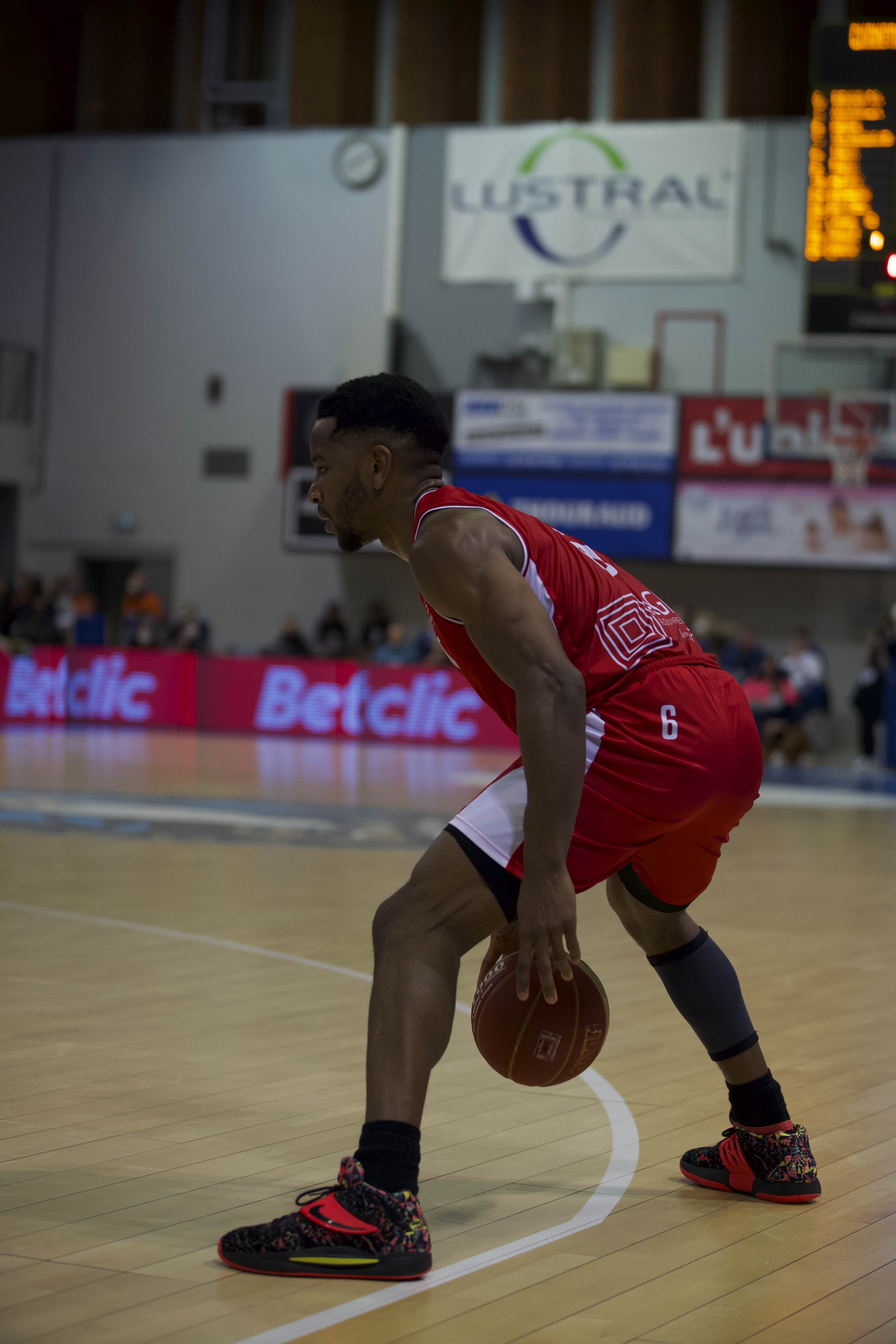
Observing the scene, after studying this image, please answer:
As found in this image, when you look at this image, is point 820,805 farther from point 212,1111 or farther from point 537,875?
point 537,875

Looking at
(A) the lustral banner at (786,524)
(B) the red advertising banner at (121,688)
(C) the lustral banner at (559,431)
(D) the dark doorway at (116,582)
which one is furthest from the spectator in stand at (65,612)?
(A) the lustral banner at (786,524)

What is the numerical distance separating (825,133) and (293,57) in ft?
43.8

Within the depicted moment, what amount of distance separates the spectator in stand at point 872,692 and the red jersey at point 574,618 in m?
18.1

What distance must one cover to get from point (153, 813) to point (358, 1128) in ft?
25.7

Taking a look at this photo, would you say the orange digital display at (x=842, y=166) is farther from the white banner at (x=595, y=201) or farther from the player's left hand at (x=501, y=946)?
the player's left hand at (x=501, y=946)

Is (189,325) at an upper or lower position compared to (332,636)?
upper

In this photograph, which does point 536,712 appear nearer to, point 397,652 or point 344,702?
point 344,702

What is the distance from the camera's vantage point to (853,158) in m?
16.7

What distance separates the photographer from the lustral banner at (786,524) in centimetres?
2220

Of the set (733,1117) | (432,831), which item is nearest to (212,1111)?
(733,1117)

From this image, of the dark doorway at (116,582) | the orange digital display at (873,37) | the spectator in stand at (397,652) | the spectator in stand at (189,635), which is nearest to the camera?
the orange digital display at (873,37)

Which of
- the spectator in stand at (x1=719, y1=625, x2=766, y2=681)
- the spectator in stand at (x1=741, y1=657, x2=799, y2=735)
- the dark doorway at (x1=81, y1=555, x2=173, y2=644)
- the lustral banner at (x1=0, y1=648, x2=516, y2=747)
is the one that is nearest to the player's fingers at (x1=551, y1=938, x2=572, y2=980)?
the lustral banner at (x1=0, y1=648, x2=516, y2=747)

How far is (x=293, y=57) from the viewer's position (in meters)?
27.4

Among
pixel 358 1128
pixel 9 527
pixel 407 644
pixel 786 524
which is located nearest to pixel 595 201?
pixel 786 524
